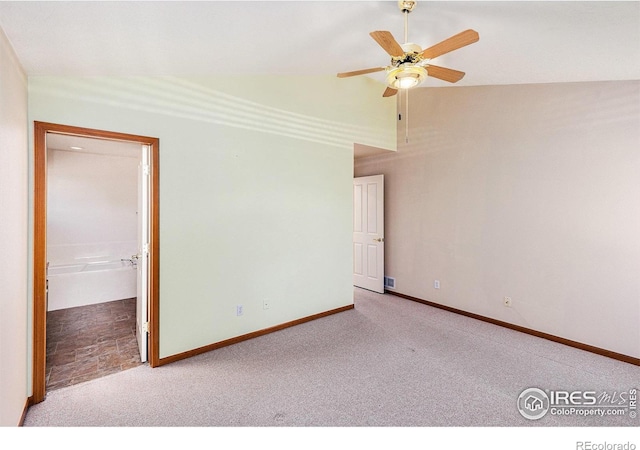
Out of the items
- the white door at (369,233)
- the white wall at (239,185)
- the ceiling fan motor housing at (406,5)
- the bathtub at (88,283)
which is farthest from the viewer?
the white door at (369,233)

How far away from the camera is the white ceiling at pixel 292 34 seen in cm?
164

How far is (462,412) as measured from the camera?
6.88 ft

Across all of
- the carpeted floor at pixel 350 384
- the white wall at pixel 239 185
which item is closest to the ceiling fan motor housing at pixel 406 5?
the white wall at pixel 239 185

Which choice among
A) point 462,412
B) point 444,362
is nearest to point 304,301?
point 444,362

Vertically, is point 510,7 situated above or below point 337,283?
above

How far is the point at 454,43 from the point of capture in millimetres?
1745

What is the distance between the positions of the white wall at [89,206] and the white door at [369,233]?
375cm

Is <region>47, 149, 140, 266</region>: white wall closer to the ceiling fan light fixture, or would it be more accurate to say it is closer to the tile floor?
the tile floor

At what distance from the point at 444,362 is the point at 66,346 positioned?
3789 mm

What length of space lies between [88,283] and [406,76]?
508 cm

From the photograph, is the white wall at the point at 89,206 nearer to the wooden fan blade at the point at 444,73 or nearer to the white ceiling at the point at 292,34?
Result: the white ceiling at the point at 292,34

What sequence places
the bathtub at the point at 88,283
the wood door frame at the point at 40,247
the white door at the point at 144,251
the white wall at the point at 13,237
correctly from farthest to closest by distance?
the bathtub at the point at 88,283 → the white door at the point at 144,251 → the wood door frame at the point at 40,247 → the white wall at the point at 13,237
